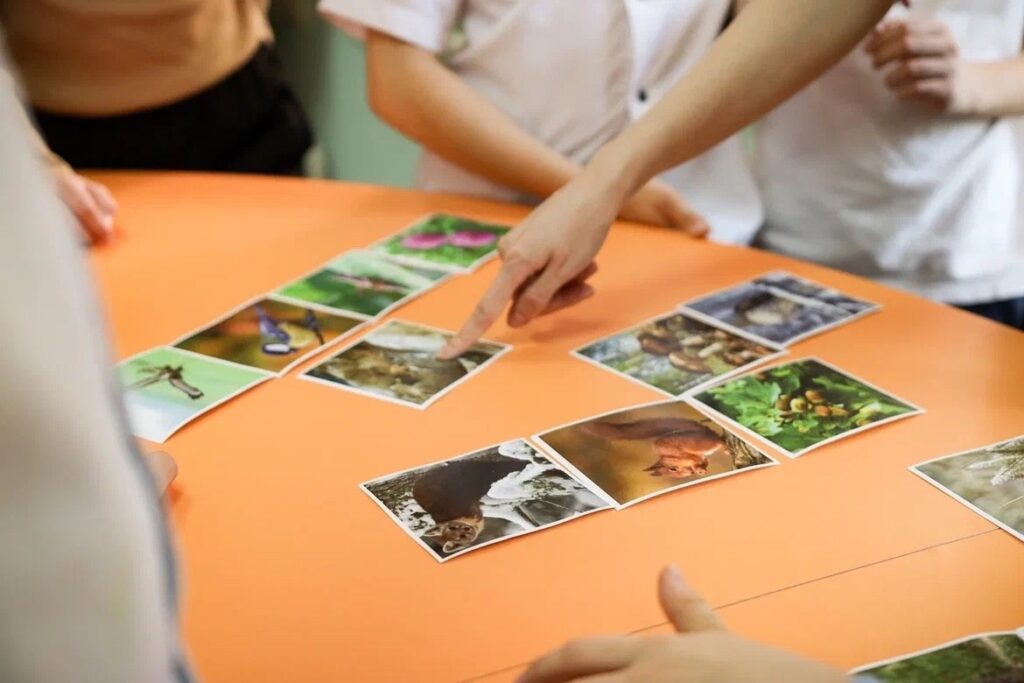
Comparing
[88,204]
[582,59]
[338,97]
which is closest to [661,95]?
[582,59]

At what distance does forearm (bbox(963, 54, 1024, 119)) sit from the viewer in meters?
1.22

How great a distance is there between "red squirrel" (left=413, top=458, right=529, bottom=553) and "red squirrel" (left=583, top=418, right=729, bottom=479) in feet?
0.29

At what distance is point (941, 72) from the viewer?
118cm

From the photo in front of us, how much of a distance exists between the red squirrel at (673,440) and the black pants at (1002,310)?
0.69 m

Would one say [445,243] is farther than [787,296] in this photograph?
Yes

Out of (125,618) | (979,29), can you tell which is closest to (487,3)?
(979,29)

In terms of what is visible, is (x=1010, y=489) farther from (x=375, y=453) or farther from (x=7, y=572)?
(x=7, y=572)

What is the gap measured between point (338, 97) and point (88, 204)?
1631 mm

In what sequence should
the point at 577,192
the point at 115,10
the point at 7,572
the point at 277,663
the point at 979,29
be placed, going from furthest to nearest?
the point at 115,10 < the point at 979,29 < the point at 577,192 < the point at 277,663 < the point at 7,572

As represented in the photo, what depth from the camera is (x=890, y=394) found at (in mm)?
867

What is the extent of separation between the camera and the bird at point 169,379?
0.89 meters

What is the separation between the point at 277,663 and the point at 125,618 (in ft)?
1.01

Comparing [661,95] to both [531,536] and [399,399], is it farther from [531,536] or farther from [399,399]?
[531,536]

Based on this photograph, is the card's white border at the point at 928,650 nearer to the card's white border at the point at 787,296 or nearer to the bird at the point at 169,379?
the card's white border at the point at 787,296
